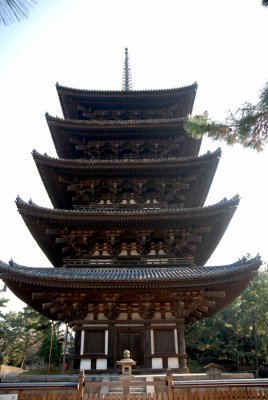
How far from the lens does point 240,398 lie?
6.93 m

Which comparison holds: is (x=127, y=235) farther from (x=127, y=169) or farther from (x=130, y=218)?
(x=127, y=169)

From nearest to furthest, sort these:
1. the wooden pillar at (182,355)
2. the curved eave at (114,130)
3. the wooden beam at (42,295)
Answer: the wooden pillar at (182,355) → the wooden beam at (42,295) → the curved eave at (114,130)

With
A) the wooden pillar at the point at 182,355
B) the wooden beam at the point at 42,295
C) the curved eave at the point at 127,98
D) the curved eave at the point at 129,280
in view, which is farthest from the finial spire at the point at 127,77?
the wooden pillar at the point at 182,355

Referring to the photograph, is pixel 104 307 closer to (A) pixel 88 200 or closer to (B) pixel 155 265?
(B) pixel 155 265

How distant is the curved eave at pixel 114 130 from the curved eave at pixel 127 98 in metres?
2.55

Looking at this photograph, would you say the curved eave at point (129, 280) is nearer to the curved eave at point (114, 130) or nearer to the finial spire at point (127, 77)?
the curved eave at point (114, 130)

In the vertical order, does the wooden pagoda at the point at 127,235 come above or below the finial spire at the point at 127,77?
below

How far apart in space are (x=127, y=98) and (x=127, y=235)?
29.0ft

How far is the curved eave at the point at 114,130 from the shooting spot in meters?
16.7

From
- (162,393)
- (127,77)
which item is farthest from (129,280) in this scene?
(127,77)

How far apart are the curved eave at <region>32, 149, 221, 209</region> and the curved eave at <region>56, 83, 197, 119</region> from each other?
5469 mm

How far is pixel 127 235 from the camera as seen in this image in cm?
1383

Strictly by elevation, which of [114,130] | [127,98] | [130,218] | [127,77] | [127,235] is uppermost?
[127,77]

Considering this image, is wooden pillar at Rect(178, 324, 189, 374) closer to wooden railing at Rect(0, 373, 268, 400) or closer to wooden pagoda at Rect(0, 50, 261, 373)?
wooden pagoda at Rect(0, 50, 261, 373)
